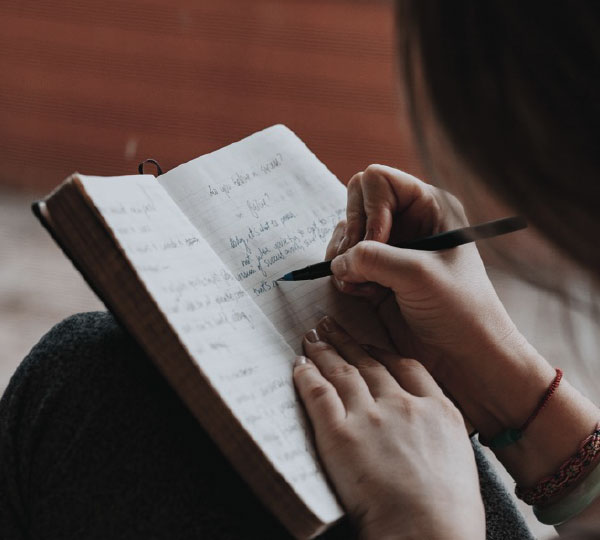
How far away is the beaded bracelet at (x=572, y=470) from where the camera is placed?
59 cm

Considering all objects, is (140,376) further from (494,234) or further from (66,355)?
(494,234)

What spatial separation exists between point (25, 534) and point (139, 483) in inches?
4.8

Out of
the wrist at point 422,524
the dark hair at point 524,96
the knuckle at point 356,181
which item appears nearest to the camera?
the dark hair at point 524,96

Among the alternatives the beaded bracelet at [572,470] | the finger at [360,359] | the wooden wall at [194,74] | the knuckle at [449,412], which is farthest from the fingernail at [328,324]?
the wooden wall at [194,74]

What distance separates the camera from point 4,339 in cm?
122

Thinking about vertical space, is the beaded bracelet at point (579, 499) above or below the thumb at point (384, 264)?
below

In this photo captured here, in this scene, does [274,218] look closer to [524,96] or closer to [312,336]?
[312,336]

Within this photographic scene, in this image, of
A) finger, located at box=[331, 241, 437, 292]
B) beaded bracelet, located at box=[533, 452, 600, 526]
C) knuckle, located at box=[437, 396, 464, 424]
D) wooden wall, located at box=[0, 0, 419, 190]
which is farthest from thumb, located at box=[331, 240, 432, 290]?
wooden wall, located at box=[0, 0, 419, 190]

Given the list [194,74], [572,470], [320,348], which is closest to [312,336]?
[320,348]

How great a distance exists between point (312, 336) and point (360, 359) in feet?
0.15

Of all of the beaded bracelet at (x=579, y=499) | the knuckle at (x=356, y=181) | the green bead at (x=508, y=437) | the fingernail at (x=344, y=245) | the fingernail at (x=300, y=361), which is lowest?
the beaded bracelet at (x=579, y=499)

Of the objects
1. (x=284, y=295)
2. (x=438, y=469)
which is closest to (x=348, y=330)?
(x=284, y=295)

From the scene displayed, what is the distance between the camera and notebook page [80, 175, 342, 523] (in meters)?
0.48

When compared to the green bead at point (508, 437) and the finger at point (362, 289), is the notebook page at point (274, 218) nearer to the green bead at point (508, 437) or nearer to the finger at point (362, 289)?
the finger at point (362, 289)
